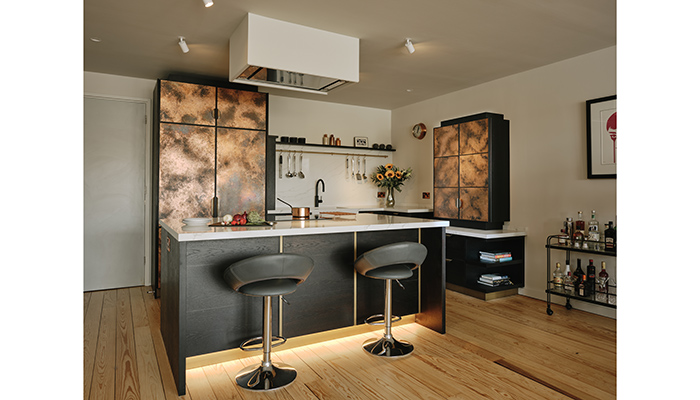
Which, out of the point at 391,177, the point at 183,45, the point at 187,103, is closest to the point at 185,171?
the point at 187,103

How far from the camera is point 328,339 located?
9.92 ft

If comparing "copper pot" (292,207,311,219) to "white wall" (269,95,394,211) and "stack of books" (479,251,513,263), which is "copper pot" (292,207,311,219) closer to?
"white wall" (269,95,394,211)

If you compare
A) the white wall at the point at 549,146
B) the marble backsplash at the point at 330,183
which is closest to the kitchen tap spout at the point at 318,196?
the marble backsplash at the point at 330,183

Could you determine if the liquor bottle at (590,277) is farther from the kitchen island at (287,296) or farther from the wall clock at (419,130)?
the wall clock at (419,130)

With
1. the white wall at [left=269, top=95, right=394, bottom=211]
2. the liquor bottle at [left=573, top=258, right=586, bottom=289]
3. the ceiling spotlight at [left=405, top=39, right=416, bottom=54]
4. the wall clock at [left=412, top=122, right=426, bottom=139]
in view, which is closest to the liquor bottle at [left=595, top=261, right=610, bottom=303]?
the liquor bottle at [left=573, top=258, right=586, bottom=289]

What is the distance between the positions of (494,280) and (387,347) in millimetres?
2007

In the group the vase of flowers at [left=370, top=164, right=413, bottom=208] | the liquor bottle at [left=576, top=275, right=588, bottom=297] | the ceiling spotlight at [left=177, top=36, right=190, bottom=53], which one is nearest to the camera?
the ceiling spotlight at [left=177, top=36, right=190, bottom=53]

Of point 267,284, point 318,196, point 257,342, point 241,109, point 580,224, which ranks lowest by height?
point 257,342

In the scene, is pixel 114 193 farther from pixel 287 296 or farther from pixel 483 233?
pixel 483 233

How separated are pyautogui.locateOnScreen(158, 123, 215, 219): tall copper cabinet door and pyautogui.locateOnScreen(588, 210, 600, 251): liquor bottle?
3799 mm

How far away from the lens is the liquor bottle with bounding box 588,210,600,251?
3.63 meters

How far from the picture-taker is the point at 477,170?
461 centimetres

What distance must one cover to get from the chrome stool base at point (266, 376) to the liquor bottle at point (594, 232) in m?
2.85

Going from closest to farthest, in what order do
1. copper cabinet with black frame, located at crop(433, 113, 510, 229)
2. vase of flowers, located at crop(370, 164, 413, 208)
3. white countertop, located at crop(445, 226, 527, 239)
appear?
1. white countertop, located at crop(445, 226, 527, 239)
2. copper cabinet with black frame, located at crop(433, 113, 510, 229)
3. vase of flowers, located at crop(370, 164, 413, 208)
